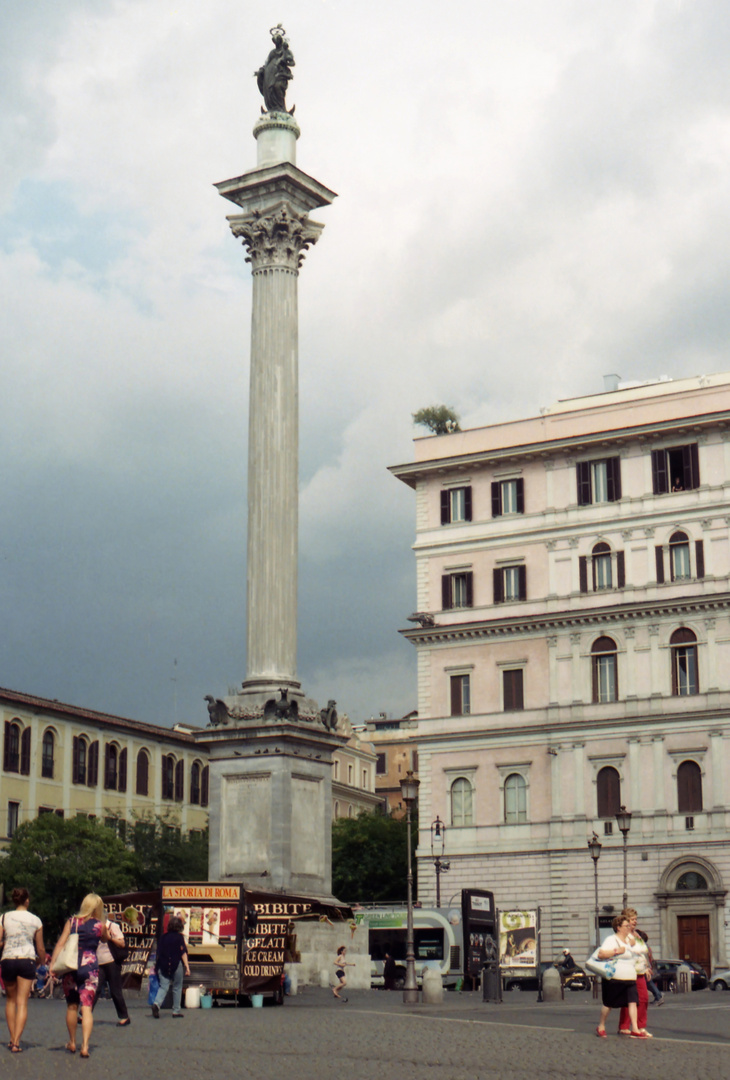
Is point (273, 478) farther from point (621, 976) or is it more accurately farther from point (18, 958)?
point (18, 958)

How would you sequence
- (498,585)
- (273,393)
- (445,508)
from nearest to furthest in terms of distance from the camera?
1. (273,393)
2. (498,585)
3. (445,508)

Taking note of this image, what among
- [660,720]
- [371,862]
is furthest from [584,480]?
[371,862]

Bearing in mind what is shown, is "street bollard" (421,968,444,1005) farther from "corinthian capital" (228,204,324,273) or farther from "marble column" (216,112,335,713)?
"corinthian capital" (228,204,324,273)

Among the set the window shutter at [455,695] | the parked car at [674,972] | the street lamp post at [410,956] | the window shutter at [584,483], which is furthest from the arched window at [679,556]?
the street lamp post at [410,956]

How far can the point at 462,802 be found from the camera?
67.4m

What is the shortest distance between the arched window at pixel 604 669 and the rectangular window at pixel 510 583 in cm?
443

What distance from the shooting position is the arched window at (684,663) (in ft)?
207

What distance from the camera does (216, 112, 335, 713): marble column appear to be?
3659 centimetres

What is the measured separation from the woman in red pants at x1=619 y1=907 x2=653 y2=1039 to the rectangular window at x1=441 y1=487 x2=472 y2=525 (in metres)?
50.9

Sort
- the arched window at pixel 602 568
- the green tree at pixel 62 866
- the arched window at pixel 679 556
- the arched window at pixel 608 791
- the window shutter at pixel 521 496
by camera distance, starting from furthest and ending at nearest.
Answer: the window shutter at pixel 521 496, the arched window at pixel 602 568, the arched window at pixel 679 556, the green tree at pixel 62 866, the arched window at pixel 608 791

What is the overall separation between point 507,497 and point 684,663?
11.7m

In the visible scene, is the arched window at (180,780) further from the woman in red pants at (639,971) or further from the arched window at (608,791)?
the woman in red pants at (639,971)

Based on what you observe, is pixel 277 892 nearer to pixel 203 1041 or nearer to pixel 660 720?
pixel 203 1041

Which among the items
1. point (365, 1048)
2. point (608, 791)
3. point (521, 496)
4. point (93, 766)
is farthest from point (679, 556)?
point (365, 1048)
